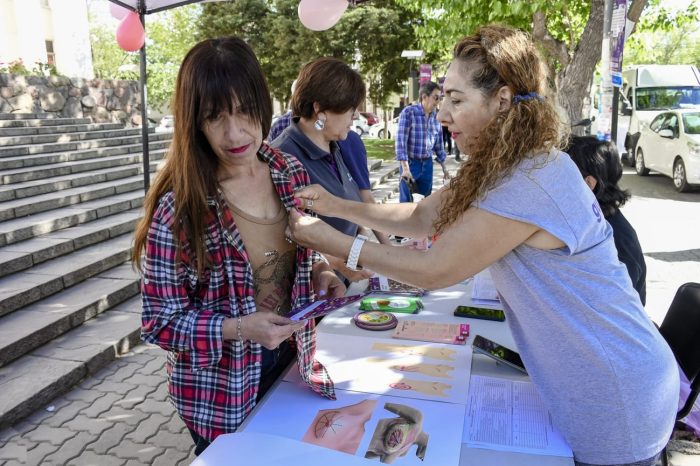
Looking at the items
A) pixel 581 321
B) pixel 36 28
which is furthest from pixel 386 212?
pixel 36 28

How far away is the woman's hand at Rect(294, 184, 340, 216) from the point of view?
1722 mm

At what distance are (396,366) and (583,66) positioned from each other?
7875 millimetres

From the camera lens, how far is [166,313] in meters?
1.33

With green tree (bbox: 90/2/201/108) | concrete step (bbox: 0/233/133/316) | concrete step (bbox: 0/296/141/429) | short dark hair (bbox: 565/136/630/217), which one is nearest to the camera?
short dark hair (bbox: 565/136/630/217)

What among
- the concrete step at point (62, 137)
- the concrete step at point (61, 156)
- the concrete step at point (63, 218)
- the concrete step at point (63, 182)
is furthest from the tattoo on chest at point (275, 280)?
the concrete step at point (62, 137)

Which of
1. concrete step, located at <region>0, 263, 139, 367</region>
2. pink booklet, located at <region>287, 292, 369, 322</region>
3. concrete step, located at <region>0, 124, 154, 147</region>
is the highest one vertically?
concrete step, located at <region>0, 124, 154, 147</region>

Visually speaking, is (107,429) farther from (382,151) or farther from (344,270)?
(382,151)

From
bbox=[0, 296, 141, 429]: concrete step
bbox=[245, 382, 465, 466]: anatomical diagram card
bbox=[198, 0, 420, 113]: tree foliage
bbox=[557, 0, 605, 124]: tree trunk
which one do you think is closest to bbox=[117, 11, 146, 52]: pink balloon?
bbox=[0, 296, 141, 429]: concrete step

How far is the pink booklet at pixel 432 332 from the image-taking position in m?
2.02

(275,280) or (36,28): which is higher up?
(36,28)

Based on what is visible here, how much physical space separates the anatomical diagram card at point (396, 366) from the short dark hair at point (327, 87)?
1235 mm

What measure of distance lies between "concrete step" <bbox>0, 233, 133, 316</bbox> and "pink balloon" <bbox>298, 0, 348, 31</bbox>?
9.15 ft

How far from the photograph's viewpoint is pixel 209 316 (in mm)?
1362

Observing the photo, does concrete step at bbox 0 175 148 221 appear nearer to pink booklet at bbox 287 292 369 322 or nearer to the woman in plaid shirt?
the woman in plaid shirt
